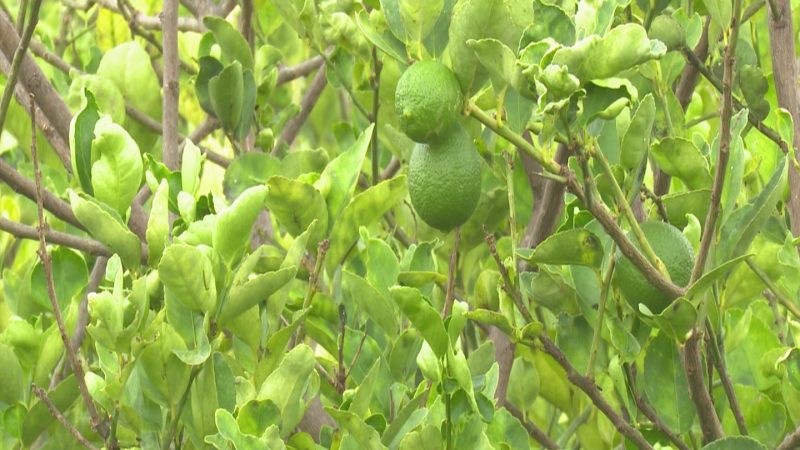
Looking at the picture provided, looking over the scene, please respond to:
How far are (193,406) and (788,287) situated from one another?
0.66 m

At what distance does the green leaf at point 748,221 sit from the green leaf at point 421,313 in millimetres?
276

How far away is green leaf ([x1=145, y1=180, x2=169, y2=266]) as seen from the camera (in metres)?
1.18

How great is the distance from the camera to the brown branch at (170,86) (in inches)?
63.3

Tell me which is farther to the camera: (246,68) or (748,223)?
(246,68)

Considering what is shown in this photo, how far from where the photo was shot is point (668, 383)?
4.38 feet

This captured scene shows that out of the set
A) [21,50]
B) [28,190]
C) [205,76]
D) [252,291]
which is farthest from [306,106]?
[252,291]

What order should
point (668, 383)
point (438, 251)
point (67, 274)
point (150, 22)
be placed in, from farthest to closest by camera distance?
point (150, 22), point (438, 251), point (67, 274), point (668, 383)

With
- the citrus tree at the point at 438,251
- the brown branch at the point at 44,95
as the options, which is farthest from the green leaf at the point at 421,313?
the brown branch at the point at 44,95

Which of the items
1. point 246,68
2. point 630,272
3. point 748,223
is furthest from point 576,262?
point 246,68

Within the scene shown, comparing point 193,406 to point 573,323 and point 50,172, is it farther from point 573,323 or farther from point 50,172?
point 50,172

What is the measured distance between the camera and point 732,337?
1428 mm

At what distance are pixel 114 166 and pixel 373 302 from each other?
0.31 metres

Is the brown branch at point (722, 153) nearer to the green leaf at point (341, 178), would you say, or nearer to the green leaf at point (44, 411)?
the green leaf at point (341, 178)

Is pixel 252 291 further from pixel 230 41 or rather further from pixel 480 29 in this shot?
pixel 230 41
